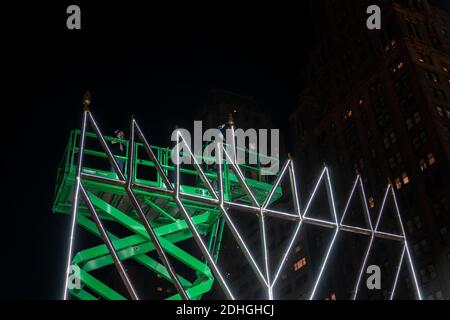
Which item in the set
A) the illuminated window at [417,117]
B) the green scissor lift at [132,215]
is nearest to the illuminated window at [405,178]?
the illuminated window at [417,117]

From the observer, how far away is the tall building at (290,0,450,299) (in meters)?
47.0

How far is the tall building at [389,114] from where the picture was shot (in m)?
47.0

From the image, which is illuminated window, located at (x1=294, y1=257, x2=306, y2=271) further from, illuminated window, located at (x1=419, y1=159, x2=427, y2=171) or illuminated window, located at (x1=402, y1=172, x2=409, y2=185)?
illuminated window, located at (x1=419, y1=159, x2=427, y2=171)

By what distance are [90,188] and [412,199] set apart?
44644mm

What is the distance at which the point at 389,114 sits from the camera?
55.4 metres

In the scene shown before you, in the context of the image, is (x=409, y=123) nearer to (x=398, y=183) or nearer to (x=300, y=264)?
(x=398, y=183)

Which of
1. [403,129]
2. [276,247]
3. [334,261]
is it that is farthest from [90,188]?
[276,247]

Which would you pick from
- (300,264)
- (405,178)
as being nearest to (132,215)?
(405,178)

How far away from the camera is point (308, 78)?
76.8 metres

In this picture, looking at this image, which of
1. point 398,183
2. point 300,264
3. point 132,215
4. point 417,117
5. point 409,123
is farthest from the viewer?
point 300,264

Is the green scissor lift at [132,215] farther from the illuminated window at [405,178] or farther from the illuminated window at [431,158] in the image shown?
the illuminated window at [405,178]

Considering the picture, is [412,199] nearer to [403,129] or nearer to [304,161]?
[403,129]

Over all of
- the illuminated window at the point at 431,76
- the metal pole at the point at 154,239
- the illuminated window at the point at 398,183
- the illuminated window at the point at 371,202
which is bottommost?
the metal pole at the point at 154,239

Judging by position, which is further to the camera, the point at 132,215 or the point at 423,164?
the point at 423,164
